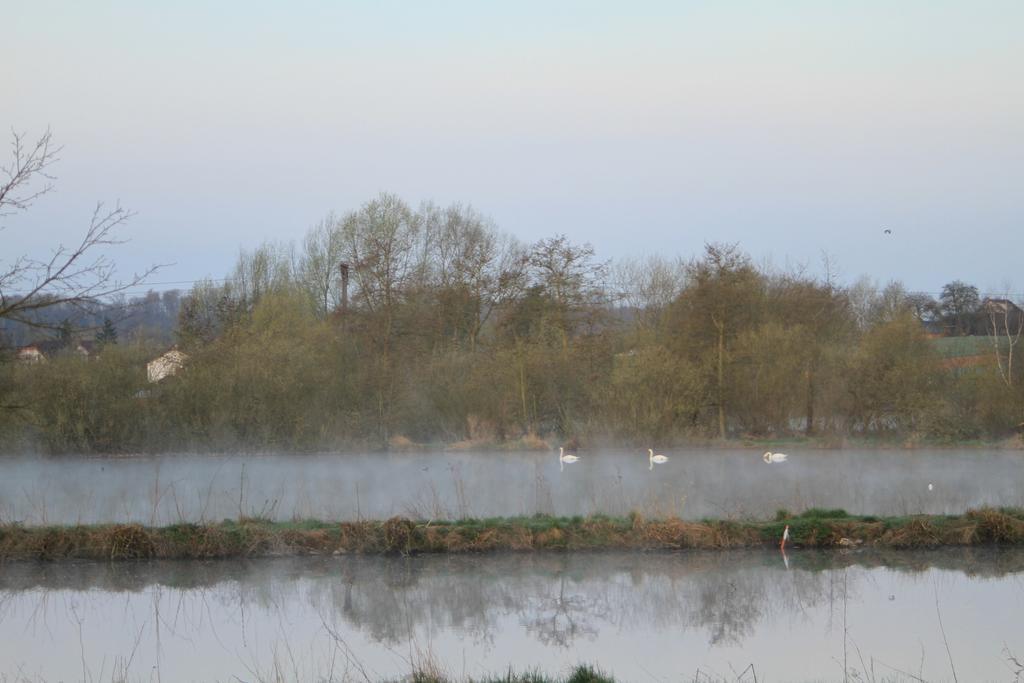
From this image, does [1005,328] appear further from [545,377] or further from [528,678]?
[528,678]

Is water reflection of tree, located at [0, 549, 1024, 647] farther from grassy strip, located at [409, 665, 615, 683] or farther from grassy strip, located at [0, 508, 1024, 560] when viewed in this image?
grassy strip, located at [409, 665, 615, 683]

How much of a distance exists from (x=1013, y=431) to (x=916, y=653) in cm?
2481

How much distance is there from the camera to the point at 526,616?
39.3ft

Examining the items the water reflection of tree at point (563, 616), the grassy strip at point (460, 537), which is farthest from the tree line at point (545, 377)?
the water reflection of tree at point (563, 616)

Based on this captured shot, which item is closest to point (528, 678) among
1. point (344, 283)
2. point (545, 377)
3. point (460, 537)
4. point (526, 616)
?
point (526, 616)

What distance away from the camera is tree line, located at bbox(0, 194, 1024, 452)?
3197cm

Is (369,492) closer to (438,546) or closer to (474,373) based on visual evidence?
(438,546)

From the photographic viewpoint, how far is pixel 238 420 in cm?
3244

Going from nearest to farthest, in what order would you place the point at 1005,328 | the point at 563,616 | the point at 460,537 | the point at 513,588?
the point at 563,616, the point at 513,588, the point at 460,537, the point at 1005,328

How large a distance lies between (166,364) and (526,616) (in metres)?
24.4

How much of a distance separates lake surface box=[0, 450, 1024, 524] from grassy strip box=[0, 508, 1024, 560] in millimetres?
842

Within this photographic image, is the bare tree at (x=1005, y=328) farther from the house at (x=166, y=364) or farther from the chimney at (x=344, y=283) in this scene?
the house at (x=166, y=364)

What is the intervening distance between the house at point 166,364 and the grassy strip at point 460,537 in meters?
17.7

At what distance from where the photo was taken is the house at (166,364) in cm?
3262
